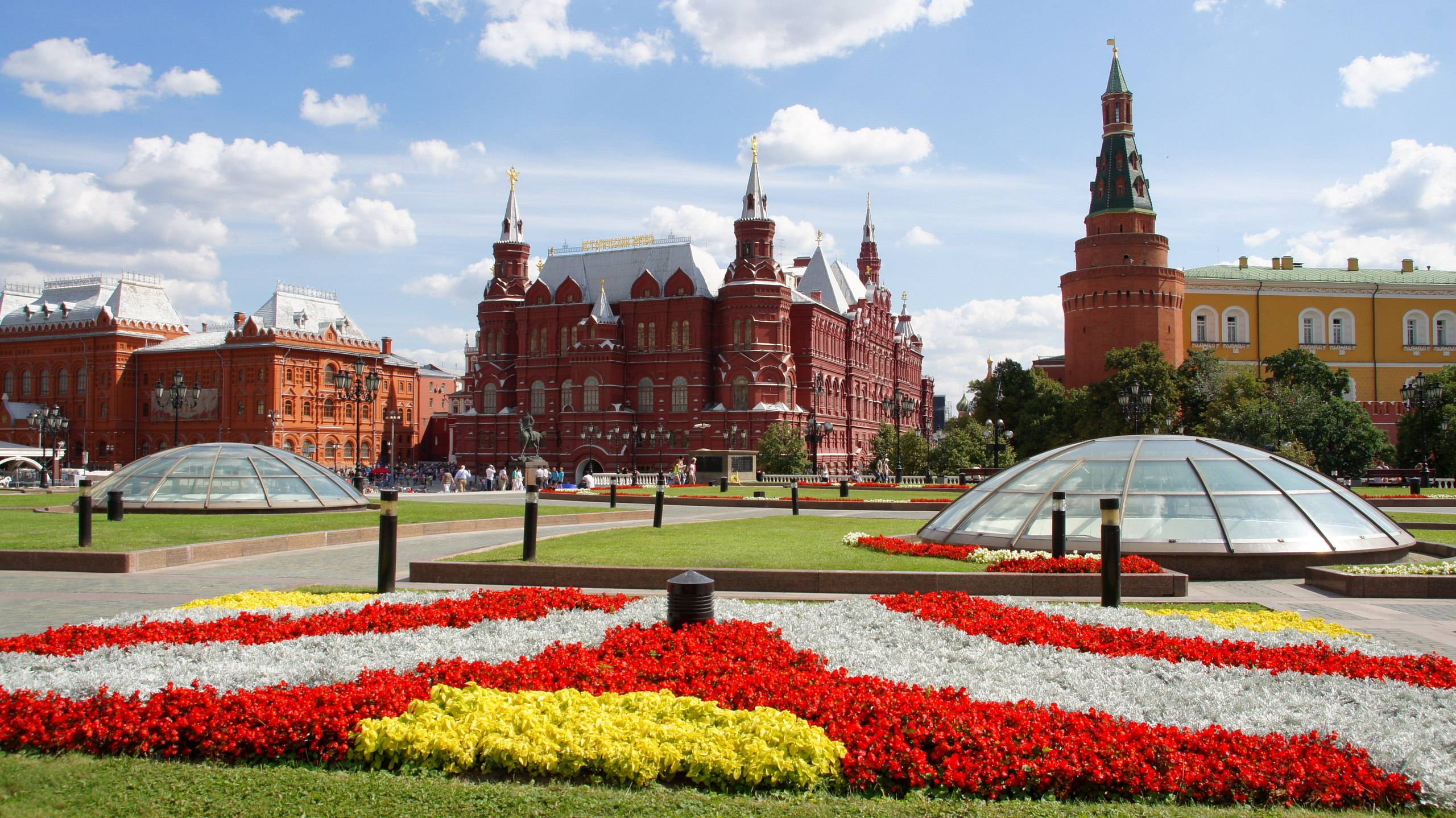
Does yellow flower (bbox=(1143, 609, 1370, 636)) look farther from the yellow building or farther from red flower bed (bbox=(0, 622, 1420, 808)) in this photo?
the yellow building

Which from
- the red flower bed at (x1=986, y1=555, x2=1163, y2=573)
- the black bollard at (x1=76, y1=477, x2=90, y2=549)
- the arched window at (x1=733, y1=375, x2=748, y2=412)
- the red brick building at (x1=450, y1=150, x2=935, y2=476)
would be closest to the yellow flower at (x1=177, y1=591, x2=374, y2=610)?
the black bollard at (x1=76, y1=477, x2=90, y2=549)

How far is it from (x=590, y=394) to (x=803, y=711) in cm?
6288

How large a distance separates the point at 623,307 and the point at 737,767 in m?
65.8

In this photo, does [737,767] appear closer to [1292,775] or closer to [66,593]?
[1292,775]

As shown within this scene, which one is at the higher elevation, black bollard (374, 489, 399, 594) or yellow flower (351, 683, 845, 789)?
black bollard (374, 489, 399, 594)

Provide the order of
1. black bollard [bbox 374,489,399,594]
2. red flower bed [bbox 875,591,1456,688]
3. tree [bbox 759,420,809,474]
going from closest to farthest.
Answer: red flower bed [bbox 875,591,1456,688] < black bollard [bbox 374,489,399,594] < tree [bbox 759,420,809,474]

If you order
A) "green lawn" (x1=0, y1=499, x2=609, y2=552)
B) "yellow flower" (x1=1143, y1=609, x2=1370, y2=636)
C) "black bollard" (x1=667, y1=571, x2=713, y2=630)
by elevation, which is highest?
"black bollard" (x1=667, y1=571, x2=713, y2=630)

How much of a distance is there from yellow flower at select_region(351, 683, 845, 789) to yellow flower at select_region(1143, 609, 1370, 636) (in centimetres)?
596

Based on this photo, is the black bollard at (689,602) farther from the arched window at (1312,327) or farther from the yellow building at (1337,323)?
the arched window at (1312,327)

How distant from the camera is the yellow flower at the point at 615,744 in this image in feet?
17.8

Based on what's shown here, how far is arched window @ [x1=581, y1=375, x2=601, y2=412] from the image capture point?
6806 cm

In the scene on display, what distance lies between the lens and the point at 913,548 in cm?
1556

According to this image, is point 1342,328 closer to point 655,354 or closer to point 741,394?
point 741,394

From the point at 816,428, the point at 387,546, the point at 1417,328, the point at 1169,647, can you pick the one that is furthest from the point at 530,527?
the point at 1417,328
